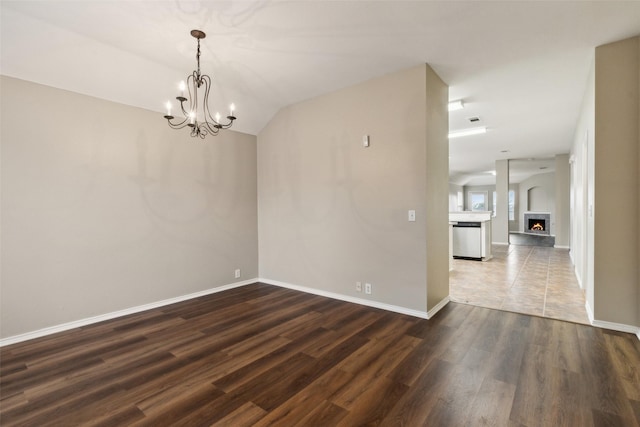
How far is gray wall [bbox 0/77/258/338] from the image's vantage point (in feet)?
9.32

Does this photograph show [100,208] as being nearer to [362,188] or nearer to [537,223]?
[362,188]

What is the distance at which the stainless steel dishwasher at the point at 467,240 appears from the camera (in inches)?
267

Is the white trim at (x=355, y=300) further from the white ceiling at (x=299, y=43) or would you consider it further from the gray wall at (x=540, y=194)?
the gray wall at (x=540, y=194)

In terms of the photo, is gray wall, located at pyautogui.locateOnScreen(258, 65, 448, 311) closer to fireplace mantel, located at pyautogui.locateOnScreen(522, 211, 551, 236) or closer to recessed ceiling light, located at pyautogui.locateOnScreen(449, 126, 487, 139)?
recessed ceiling light, located at pyautogui.locateOnScreen(449, 126, 487, 139)

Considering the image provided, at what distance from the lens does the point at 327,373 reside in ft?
7.41

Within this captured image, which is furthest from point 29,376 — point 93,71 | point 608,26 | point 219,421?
point 608,26

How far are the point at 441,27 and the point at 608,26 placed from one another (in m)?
1.46

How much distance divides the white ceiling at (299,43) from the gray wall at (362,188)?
1.11ft

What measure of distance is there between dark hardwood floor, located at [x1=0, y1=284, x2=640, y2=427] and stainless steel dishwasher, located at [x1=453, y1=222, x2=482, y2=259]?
12.1 feet

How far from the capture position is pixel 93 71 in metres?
3.04

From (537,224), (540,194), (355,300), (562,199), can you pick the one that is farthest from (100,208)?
(540,194)

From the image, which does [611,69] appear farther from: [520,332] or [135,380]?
[135,380]

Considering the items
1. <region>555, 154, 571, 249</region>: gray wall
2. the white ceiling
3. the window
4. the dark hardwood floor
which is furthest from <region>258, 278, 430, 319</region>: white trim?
the window

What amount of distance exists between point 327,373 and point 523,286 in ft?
12.6
